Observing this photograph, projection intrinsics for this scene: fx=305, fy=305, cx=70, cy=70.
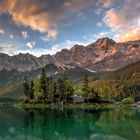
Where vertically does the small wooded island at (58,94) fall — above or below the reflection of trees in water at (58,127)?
above

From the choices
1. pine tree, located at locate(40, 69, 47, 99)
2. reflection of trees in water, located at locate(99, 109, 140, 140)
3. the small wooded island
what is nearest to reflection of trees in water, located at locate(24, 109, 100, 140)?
reflection of trees in water, located at locate(99, 109, 140, 140)

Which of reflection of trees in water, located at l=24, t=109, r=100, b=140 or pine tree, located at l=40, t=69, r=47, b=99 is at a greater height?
pine tree, located at l=40, t=69, r=47, b=99

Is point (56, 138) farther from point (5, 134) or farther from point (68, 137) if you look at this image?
point (5, 134)

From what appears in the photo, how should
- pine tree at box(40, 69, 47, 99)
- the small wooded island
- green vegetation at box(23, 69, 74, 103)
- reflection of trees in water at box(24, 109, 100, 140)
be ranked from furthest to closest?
1. pine tree at box(40, 69, 47, 99)
2. green vegetation at box(23, 69, 74, 103)
3. the small wooded island
4. reflection of trees in water at box(24, 109, 100, 140)

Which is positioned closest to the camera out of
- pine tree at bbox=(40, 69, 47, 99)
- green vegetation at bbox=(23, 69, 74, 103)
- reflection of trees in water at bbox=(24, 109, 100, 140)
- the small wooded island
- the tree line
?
reflection of trees in water at bbox=(24, 109, 100, 140)

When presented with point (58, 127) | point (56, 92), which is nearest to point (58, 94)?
point (56, 92)

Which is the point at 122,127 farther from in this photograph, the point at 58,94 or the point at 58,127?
the point at 58,94

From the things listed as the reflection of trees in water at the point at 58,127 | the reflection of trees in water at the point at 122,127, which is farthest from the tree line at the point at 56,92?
the reflection of trees in water at the point at 122,127

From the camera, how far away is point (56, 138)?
43469 mm

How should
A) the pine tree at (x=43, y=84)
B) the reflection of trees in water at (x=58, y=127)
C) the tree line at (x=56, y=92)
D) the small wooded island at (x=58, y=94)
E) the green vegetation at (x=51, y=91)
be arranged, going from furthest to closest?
the pine tree at (x=43, y=84), the tree line at (x=56, y=92), the green vegetation at (x=51, y=91), the small wooded island at (x=58, y=94), the reflection of trees in water at (x=58, y=127)

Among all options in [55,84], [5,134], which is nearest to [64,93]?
[55,84]

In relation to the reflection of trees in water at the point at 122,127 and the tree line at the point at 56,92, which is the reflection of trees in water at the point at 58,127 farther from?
the tree line at the point at 56,92

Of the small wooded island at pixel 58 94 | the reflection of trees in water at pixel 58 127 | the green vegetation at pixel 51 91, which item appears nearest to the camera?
the reflection of trees in water at pixel 58 127

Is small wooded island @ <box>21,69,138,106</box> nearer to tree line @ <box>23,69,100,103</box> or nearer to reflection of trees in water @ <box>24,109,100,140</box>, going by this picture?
tree line @ <box>23,69,100,103</box>
